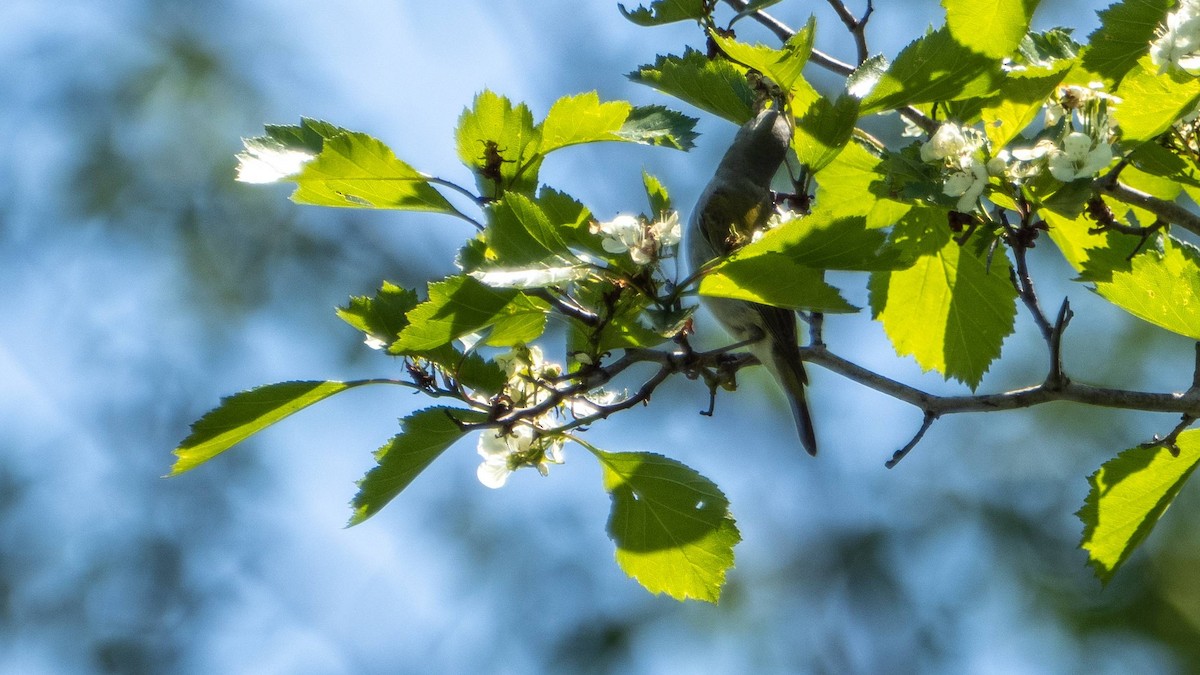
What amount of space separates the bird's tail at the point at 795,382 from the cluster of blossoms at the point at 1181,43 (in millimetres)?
1385

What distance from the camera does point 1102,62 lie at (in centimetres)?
181

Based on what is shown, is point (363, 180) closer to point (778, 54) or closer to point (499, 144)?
point (499, 144)

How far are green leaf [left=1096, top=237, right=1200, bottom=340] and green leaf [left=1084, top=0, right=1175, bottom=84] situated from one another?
1.09 ft

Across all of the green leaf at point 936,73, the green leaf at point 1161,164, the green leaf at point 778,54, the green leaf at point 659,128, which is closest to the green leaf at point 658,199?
the green leaf at point 659,128

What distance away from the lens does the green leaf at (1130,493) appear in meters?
1.90

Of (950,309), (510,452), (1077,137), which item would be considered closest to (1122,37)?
(1077,137)

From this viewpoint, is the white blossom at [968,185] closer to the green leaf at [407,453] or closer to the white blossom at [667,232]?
the white blossom at [667,232]

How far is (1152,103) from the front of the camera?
1.69m

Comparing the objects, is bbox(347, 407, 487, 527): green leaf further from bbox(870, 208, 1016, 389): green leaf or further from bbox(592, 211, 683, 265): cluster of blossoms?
bbox(870, 208, 1016, 389): green leaf

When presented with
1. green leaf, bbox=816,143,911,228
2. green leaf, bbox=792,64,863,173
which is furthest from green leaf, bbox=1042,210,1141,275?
green leaf, bbox=792,64,863,173

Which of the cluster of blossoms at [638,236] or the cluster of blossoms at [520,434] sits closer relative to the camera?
the cluster of blossoms at [638,236]

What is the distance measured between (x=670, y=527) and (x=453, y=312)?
0.60 m

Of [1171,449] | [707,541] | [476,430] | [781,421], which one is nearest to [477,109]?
[476,430]

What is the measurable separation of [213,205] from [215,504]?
2.46 m
